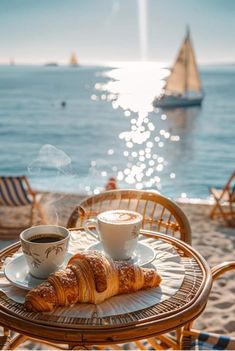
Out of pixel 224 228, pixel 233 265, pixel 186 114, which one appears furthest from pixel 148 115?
pixel 233 265

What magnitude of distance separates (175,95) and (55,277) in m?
48.3

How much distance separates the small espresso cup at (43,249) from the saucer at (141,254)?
228 mm

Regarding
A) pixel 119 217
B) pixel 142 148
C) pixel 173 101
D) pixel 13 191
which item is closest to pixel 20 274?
pixel 119 217

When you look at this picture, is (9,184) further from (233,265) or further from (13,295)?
(13,295)

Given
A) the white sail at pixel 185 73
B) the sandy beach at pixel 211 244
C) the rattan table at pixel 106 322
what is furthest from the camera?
the white sail at pixel 185 73

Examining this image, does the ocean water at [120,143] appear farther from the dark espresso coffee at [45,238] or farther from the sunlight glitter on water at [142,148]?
the dark espresso coffee at [45,238]

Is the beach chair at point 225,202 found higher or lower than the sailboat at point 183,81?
lower

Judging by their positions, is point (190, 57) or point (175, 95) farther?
point (175, 95)

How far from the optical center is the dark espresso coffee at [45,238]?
133cm

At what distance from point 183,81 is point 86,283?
4613cm

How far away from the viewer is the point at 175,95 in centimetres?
4822

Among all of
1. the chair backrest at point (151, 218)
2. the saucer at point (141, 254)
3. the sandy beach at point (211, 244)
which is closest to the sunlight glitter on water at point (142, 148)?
the sandy beach at point (211, 244)

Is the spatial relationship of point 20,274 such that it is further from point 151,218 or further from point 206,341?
point 151,218

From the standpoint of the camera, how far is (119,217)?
1.46 m
